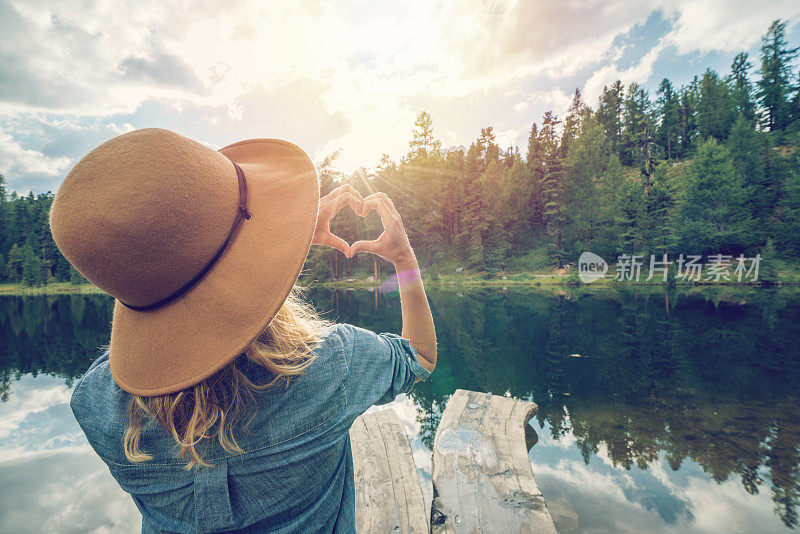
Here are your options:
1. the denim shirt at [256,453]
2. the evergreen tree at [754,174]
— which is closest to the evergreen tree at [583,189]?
the evergreen tree at [754,174]

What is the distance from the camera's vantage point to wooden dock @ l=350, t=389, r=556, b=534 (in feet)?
7.57

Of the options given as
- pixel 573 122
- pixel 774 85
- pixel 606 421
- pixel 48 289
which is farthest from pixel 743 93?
pixel 48 289

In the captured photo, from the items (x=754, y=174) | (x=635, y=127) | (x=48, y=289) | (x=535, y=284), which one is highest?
(x=635, y=127)

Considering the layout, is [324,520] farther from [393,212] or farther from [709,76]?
[709,76]

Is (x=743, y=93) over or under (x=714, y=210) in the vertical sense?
over

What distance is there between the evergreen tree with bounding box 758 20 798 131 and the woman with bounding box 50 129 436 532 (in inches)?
1961

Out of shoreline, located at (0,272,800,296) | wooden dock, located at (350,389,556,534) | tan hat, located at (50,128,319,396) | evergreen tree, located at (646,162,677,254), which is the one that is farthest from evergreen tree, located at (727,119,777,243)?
tan hat, located at (50,128,319,396)

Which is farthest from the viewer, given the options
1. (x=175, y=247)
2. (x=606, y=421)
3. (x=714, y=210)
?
(x=714, y=210)

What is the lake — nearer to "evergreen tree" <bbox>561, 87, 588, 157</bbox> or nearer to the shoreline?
the shoreline

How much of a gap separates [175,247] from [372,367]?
530mm

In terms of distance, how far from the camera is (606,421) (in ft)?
16.7

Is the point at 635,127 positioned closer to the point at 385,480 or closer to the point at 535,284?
the point at 535,284

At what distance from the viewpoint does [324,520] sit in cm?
94

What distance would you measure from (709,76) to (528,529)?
49.8 metres
